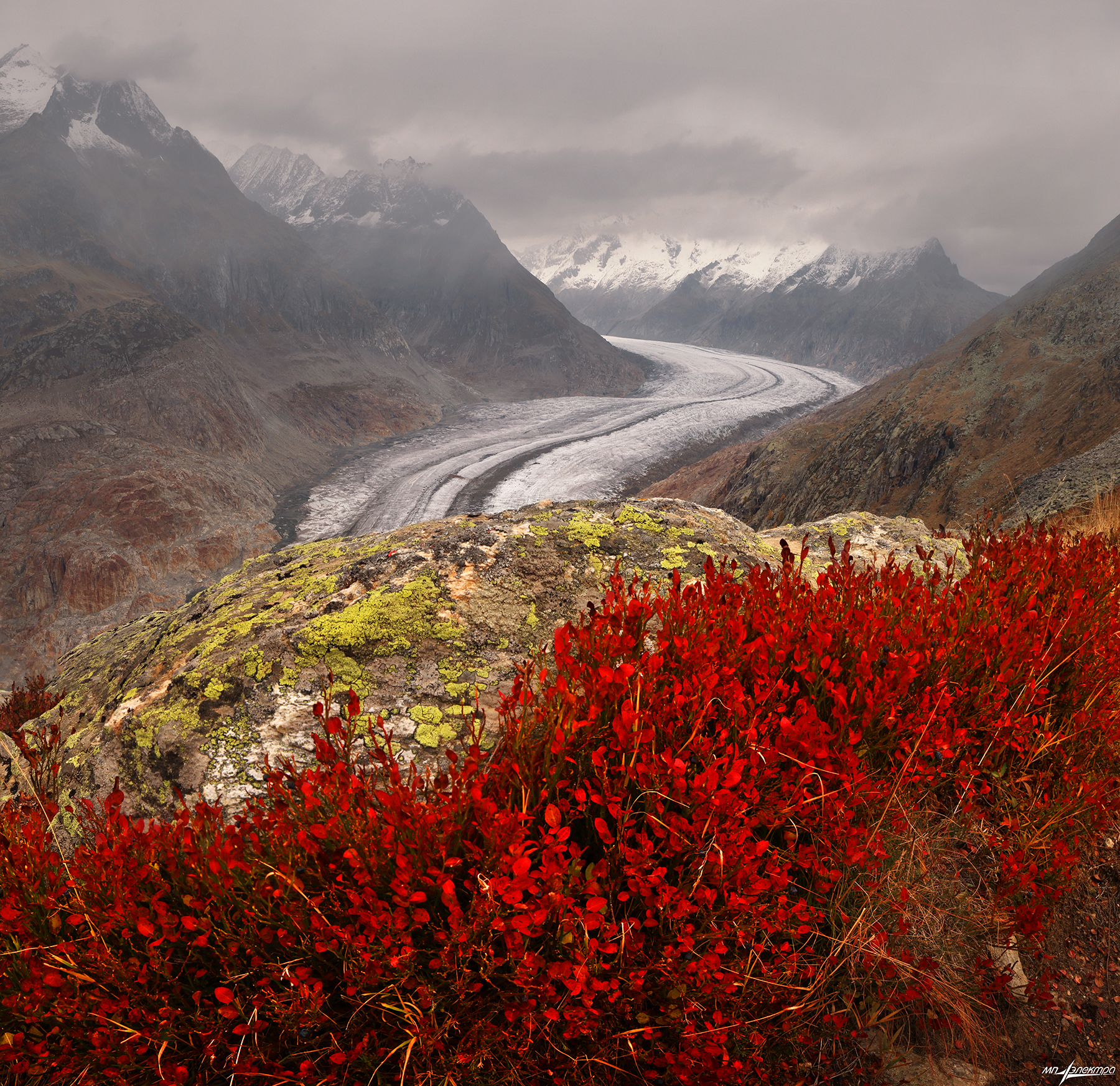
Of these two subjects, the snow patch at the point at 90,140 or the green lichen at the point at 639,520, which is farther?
the snow patch at the point at 90,140

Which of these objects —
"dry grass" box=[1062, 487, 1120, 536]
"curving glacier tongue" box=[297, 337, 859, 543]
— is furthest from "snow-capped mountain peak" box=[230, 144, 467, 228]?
"dry grass" box=[1062, 487, 1120, 536]

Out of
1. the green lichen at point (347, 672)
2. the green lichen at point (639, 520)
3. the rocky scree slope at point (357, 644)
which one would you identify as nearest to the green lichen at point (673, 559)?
the rocky scree slope at point (357, 644)

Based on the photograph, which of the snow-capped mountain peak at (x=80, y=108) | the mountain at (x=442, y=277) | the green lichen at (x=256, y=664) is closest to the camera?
the green lichen at (x=256, y=664)

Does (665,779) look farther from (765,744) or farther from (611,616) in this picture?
(611,616)

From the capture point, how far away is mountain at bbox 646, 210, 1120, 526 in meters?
27.8

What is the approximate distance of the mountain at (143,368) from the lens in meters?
43.3

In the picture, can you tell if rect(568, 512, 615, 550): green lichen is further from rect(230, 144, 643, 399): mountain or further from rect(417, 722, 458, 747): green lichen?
rect(230, 144, 643, 399): mountain

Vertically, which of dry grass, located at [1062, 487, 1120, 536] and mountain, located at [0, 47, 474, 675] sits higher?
mountain, located at [0, 47, 474, 675]

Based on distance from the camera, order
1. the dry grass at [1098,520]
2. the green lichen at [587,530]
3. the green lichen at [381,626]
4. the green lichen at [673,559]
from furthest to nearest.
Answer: the dry grass at [1098,520]
the green lichen at [587,530]
the green lichen at [673,559]
the green lichen at [381,626]

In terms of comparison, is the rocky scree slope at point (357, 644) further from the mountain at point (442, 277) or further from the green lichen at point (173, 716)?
the mountain at point (442, 277)

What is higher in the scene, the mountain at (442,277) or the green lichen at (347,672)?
the mountain at (442,277)

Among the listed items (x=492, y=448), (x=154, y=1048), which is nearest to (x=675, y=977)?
(x=154, y=1048)

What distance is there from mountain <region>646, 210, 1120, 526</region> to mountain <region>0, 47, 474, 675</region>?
43.1m

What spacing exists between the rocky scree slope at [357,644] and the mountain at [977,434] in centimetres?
1889
